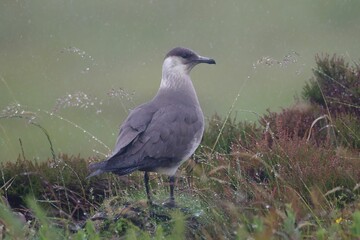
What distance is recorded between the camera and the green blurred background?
19859 mm

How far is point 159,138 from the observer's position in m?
7.21

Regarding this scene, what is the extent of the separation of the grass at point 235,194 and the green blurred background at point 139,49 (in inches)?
315

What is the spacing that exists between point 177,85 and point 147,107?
58 centimetres

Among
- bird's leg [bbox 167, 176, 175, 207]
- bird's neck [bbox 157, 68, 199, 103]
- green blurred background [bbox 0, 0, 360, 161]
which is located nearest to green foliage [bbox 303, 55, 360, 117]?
bird's neck [bbox 157, 68, 199, 103]

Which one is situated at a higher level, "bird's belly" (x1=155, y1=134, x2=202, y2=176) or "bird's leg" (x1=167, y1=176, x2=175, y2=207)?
"bird's belly" (x1=155, y1=134, x2=202, y2=176)

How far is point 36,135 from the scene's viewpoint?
62.6ft

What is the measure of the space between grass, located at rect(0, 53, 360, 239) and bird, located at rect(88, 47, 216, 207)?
0.14 m

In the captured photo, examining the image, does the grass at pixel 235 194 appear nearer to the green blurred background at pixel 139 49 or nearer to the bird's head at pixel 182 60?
the bird's head at pixel 182 60

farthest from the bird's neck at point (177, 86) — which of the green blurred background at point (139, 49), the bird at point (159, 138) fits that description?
the green blurred background at point (139, 49)

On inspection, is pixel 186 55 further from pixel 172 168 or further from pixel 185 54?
pixel 172 168

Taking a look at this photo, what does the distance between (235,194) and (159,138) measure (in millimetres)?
843

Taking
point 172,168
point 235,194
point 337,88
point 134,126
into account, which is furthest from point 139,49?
point 235,194

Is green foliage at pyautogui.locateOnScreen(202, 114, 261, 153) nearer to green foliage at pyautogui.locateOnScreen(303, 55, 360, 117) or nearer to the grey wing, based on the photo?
green foliage at pyautogui.locateOnScreen(303, 55, 360, 117)

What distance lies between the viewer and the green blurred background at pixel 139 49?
782 inches
